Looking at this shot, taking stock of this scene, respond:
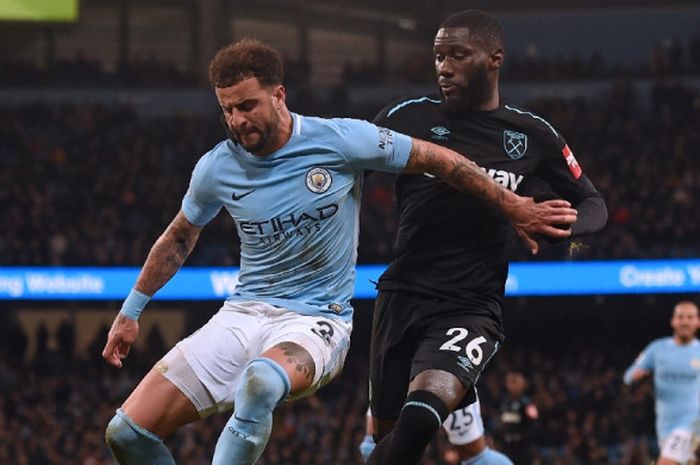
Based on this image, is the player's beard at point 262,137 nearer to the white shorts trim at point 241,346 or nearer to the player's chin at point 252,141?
the player's chin at point 252,141

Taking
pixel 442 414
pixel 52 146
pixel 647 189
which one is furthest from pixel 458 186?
pixel 52 146

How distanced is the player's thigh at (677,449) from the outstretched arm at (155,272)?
22.6 ft

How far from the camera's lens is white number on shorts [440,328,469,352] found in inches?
216

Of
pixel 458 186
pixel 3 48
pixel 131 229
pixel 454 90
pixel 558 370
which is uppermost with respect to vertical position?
pixel 454 90

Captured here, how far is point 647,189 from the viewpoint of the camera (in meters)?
22.2

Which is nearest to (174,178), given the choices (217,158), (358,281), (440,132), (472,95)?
(358,281)

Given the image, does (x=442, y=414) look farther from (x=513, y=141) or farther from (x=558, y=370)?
(x=558, y=370)

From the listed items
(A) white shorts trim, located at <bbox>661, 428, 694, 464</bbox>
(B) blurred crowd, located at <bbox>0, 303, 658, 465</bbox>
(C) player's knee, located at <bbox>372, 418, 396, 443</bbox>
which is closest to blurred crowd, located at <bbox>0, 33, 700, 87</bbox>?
(B) blurred crowd, located at <bbox>0, 303, 658, 465</bbox>

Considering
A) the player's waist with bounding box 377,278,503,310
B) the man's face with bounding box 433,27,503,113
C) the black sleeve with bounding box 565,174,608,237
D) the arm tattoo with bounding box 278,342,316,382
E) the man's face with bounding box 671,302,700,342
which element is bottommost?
the man's face with bounding box 671,302,700,342

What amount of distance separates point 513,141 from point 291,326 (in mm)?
1548

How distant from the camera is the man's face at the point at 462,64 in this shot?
5719 mm

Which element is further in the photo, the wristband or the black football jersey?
the black football jersey

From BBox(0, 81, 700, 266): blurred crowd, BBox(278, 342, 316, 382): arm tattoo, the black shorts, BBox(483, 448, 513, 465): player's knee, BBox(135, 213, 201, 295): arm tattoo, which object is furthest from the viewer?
BBox(0, 81, 700, 266): blurred crowd

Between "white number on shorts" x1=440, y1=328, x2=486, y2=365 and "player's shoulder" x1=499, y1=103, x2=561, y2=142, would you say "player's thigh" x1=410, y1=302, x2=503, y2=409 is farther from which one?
"player's shoulder" x1=499, y1=103, x2=561, y2=142
